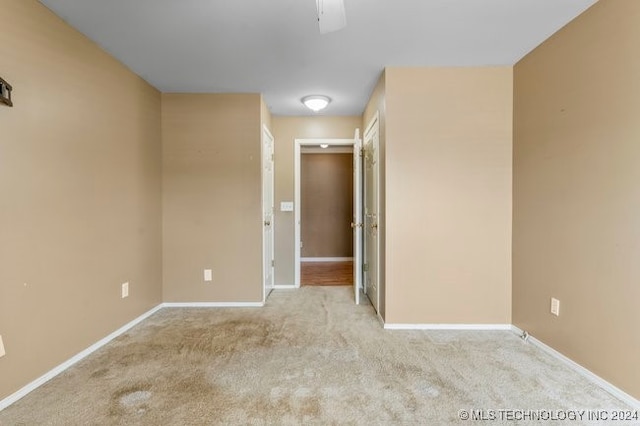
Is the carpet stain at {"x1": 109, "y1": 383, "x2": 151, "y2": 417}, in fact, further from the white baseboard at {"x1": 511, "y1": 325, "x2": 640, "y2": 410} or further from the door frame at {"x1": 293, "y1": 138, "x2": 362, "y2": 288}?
the white baseboard at {"x1": 511, "y1": 325, "x2": 640, "y2": 410}

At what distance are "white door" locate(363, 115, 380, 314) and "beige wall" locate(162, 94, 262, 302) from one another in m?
1.28

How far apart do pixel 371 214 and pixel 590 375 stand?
2.25 m

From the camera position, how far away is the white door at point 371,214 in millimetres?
3344

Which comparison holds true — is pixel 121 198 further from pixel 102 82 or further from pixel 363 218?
pixel 363 218

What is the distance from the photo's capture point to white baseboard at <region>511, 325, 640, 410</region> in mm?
1765

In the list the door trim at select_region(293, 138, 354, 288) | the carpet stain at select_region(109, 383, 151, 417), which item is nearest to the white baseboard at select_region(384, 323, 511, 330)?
the door trim at select_region(293, 138, 354, 288)

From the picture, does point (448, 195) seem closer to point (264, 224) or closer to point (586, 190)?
point (586, 190)

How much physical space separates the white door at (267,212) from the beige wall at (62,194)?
49.8 inches

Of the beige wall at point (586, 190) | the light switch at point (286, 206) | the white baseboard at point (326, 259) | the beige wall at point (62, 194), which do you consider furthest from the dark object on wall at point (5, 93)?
the white baseboard at point (326, 259)

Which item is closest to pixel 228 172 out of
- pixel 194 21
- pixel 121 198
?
pixel 121 198

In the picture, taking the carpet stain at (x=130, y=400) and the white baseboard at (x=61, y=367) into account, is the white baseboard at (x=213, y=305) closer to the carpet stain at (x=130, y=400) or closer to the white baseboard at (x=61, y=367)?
the white baseboard at (x=61, y=367)

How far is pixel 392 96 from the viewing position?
9.39ft

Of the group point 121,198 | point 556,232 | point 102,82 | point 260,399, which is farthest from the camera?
point 121,198

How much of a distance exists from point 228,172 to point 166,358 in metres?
1.97
